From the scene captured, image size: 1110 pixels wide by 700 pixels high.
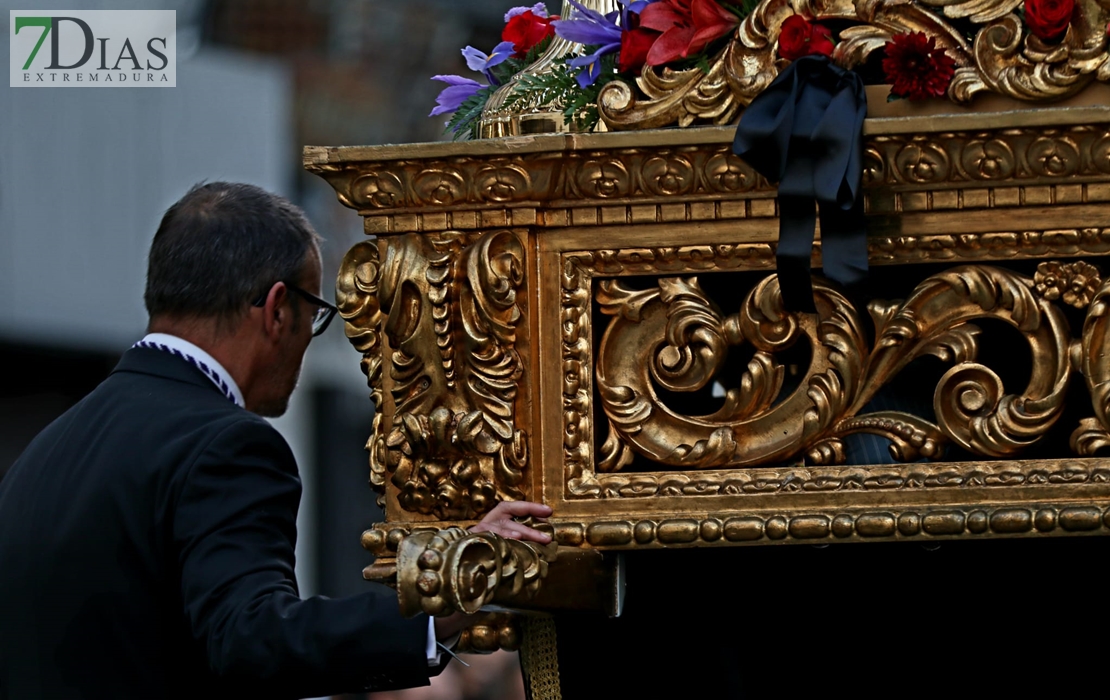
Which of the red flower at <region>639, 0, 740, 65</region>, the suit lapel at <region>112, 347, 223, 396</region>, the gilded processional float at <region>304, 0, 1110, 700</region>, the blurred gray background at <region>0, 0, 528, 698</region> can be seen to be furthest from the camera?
the blurred gray background at <region>0, 0, 528, 698</region>

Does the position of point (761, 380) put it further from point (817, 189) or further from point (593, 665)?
point (593, 665)

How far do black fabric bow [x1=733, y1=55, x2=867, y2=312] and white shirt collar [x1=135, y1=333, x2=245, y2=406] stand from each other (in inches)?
29.1

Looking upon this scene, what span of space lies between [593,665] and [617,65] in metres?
0.70

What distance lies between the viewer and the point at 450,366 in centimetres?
164

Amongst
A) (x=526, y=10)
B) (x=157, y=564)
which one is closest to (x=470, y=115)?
(x=526, y=10)

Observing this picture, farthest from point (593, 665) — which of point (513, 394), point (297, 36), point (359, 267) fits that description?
point (297, 36)

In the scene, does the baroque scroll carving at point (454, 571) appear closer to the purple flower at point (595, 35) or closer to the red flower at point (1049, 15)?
the purple flower at point (595, 35)

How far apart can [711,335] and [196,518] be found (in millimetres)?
597

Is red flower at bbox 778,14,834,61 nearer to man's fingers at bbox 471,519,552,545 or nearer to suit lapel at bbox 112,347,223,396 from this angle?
man's fingers at bbox 471,519,552,545

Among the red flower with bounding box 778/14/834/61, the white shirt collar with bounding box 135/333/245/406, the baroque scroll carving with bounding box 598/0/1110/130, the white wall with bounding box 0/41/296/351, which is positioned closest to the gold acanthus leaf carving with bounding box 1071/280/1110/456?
the baroque scroll carving with bounding box 598/0/1110/130

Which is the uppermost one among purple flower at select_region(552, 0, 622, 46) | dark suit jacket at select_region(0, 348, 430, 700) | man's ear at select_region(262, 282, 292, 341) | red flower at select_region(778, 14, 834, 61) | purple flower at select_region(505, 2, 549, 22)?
purple flower at select_region(505, 2, 549, 22)

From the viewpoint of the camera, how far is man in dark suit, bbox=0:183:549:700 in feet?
5.37

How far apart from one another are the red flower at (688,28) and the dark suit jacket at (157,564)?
617 millimetres

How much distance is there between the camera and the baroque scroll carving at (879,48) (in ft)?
5.20
